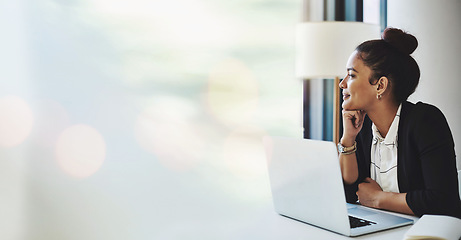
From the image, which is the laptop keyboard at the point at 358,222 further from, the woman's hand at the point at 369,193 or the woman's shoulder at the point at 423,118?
the woman's shoulder at the point at 423,118

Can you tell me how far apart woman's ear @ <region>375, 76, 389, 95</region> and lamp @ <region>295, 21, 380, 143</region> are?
2.17 ft

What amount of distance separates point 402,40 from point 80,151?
4.31 ft

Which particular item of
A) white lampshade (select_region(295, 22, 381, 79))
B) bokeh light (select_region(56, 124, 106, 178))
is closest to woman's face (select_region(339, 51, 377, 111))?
white lampshade (select_region(295, 22, 381, 79))

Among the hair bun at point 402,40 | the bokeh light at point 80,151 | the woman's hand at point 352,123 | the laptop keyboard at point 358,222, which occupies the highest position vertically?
the hair bun at point 402,40

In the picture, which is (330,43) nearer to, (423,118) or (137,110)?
(423,118)

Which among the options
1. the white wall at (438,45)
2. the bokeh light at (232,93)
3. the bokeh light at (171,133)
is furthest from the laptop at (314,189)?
the white wall at (438,45)

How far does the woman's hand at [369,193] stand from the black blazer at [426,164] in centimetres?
4

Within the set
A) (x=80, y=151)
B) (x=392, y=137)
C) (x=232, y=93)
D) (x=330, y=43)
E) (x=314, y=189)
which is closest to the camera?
(x=314, y=189)

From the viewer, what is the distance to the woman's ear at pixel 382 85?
1.49 meters

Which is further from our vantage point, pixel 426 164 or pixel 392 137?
pixel 392 137

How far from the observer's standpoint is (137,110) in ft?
6.64

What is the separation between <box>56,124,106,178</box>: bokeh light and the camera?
1.82 m

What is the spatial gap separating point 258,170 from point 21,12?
4.65 ft

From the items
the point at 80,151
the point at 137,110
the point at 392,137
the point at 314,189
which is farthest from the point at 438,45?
the point at 80,151
